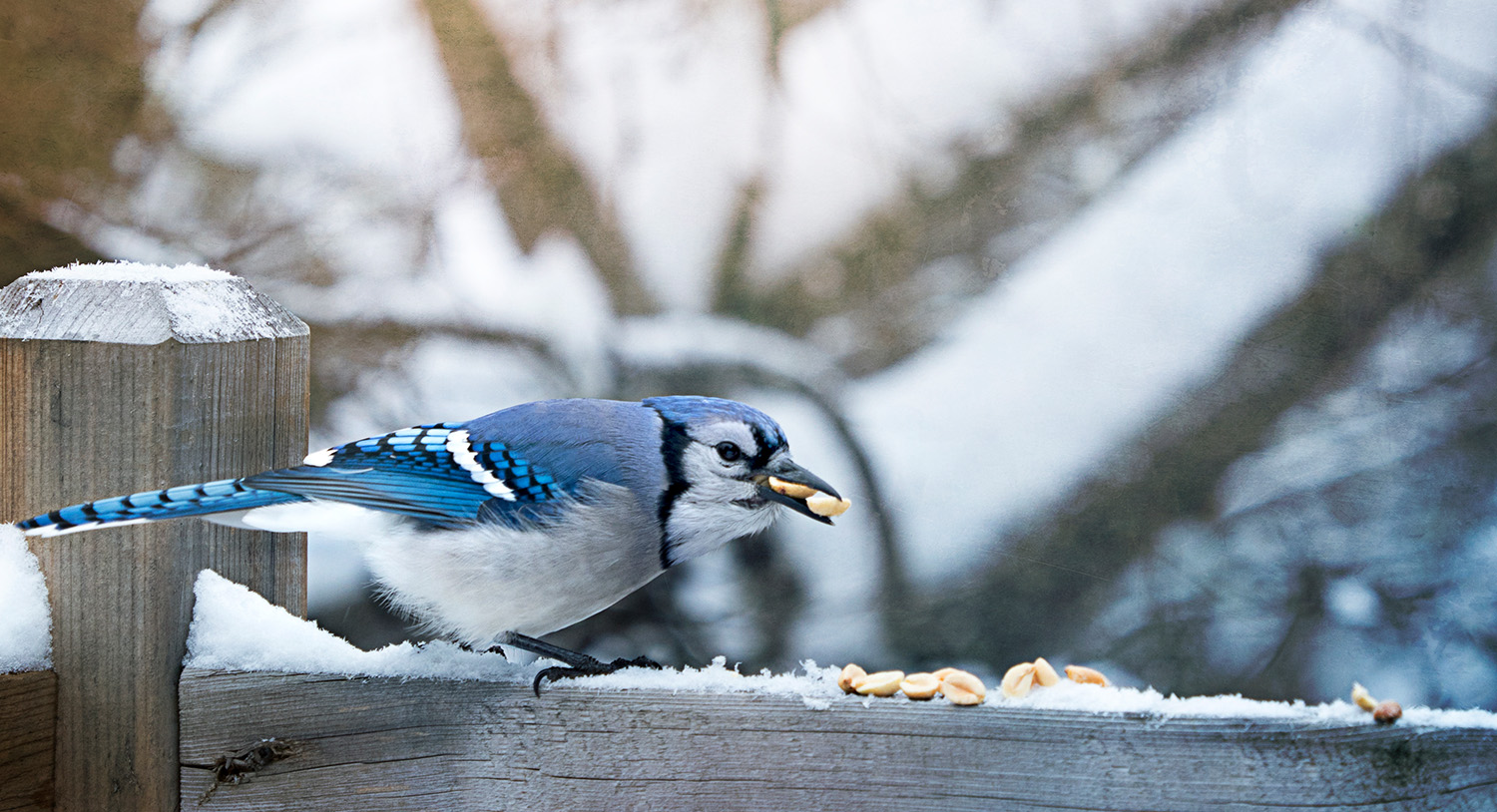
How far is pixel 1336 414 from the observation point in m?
2.46

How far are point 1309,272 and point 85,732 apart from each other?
8.33 feet

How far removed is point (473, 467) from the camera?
49.3 inches

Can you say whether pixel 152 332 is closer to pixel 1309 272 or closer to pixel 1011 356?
pixel 1011 356

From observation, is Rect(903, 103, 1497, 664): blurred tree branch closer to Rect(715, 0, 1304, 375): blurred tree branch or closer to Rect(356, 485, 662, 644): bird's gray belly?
Rect(715, 0, 1304, 375): blurred tree branch

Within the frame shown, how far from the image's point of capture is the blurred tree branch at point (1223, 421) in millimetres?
2387

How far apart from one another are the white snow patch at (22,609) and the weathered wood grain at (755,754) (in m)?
0.14

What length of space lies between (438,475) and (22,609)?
42cm

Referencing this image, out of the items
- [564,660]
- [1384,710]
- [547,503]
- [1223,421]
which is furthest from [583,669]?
[1223,421]

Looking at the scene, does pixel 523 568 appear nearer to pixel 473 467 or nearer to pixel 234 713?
pixel 473 467

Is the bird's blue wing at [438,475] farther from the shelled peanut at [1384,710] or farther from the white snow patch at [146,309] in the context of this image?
the shelled peanut at [1384,710]

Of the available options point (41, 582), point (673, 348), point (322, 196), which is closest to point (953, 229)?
point (673, 348)

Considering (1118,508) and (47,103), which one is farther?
(1118,508)

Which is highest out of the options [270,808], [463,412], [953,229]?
[953,229]

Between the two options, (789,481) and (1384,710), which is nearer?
(1384,710)
